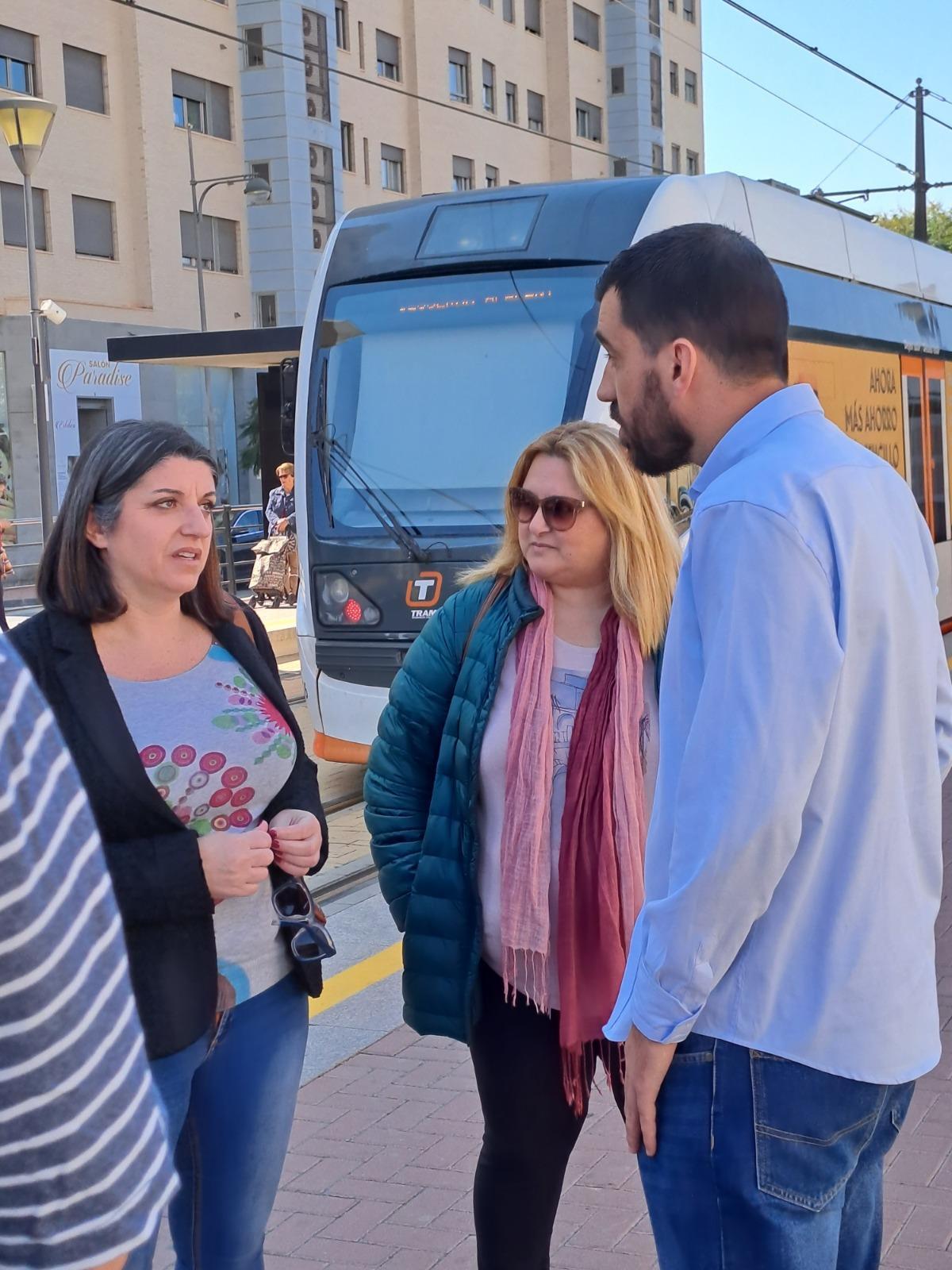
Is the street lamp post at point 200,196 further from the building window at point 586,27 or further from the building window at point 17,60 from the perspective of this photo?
the building window at point 586,27

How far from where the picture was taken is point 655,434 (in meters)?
2.05

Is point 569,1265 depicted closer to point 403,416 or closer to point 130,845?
point 130,845

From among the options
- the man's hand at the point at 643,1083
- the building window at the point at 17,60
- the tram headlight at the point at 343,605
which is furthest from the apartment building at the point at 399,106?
the man's hand at the point at 643,1083

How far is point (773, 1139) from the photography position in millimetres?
1918

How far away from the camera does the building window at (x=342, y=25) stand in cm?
4453

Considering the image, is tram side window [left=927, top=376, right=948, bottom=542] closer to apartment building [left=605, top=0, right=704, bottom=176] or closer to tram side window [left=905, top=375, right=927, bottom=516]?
tram side window [left=905, top=375, right=927, bottom=516]

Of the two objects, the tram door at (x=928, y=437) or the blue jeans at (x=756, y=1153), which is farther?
the tram door at (x=928, y=437)

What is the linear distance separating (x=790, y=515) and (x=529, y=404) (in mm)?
6412

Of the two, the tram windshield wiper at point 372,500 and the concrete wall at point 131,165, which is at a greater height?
the concrete wall at point 131,165

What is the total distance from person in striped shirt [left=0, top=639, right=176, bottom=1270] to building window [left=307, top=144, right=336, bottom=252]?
4240 cm

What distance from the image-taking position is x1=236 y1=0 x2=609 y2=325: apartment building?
41.4m

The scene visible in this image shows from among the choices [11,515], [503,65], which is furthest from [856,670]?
[503,65]

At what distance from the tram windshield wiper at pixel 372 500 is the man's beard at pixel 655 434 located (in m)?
6.16

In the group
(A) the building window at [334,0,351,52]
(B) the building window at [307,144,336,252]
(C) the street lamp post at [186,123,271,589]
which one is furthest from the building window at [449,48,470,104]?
(C) the street lamp post at [186,123,271,589]
